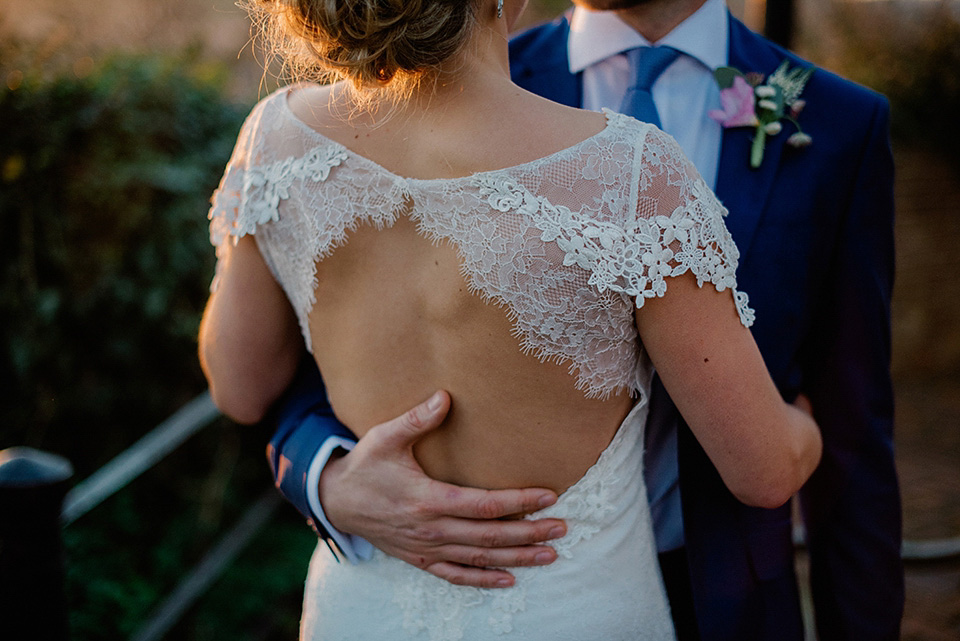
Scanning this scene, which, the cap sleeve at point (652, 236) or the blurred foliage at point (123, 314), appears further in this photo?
the blurred foliage at point (123, 314)

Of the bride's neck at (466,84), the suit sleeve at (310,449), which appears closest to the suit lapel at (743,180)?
the bride's neck at (466,84)

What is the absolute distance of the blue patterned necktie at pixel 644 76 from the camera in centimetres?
160

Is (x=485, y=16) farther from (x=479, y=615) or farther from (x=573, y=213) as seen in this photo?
(x=479, y=615)

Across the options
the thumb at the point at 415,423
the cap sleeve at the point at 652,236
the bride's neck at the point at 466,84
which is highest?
the bride's neck at the point at 466,84

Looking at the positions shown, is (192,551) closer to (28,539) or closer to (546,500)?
(28,539)

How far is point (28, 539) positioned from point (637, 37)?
67.6 inches

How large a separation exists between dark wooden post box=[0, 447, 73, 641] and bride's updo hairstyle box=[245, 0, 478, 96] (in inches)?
35.5

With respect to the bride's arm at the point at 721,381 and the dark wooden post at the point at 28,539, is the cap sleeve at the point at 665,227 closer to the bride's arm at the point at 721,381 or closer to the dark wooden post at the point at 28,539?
the bride's arm at the point at 721,381

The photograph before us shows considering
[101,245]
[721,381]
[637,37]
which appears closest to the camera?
[721,381]

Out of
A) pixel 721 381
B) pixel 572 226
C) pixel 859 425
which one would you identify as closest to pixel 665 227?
pixel 572 226

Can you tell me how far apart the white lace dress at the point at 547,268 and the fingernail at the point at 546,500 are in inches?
1.4

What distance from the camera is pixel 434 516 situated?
140 centimetres

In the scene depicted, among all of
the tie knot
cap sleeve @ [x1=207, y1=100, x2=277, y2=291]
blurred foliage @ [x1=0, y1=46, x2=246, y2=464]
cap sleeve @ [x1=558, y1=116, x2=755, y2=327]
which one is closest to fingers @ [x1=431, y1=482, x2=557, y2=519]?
cap sleeve @ [x1=558, y1=116, x2=755, y2=327]

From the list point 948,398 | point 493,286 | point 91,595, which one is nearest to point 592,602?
point 493,286
